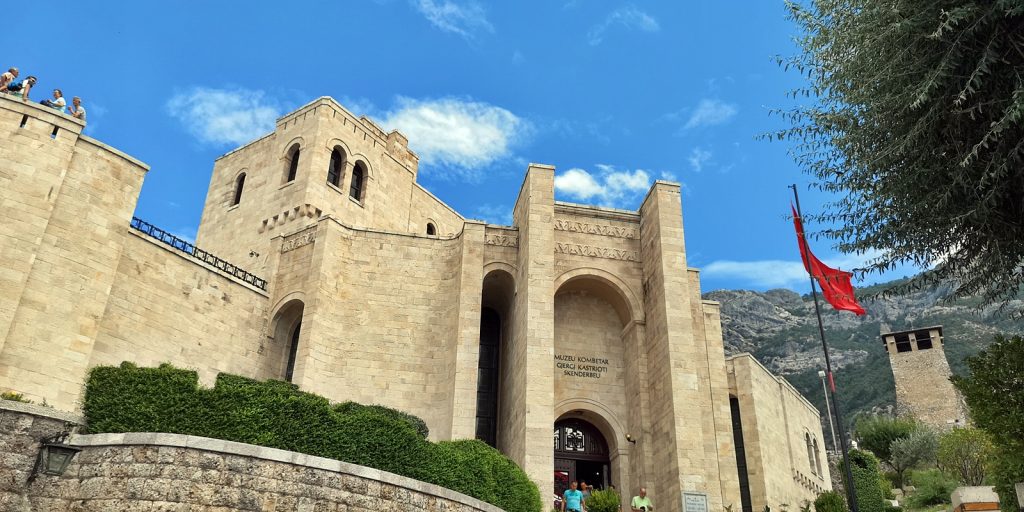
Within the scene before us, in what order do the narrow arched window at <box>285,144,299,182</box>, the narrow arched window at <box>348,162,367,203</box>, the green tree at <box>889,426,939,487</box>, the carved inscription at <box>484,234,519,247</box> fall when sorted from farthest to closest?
the green tree at <box>889,426,939,487</box>, the narrow arched window at <box>348,162,367,203</box>, the narrow arched window at <box>285,144,299,182</box>, the carved inscription at <box>484,234,519,247</box>

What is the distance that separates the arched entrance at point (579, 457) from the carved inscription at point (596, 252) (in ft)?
16.0

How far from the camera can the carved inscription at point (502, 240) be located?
21.5m

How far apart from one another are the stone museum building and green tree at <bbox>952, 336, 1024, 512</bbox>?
22.9ft

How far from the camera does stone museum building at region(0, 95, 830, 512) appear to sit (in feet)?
48.5

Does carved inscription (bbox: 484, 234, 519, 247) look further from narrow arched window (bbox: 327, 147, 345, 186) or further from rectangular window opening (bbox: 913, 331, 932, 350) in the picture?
rectangular window opening (bbox: 913, 331, 932, 350)

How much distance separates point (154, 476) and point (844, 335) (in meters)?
101

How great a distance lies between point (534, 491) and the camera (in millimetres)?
15445

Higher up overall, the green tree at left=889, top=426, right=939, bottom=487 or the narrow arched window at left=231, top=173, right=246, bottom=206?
the narrow arched window at left=231, top=173, right=246, bottom=206

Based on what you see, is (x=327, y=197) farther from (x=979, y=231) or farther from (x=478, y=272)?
(x=979, y=231)

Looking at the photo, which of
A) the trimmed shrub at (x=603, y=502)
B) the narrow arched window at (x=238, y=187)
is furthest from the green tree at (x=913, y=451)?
the narrow arched window at (x=238, y=187)

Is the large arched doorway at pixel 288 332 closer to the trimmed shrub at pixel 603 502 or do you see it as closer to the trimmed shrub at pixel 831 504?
the trimmed shrub at pixel 603 502

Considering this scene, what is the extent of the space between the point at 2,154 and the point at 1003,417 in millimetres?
18284

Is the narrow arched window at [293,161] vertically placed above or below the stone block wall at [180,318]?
above

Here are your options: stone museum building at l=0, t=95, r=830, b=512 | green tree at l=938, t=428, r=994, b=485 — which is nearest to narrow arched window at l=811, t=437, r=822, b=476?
green tree at l=938, t=428, r=994, b=485
